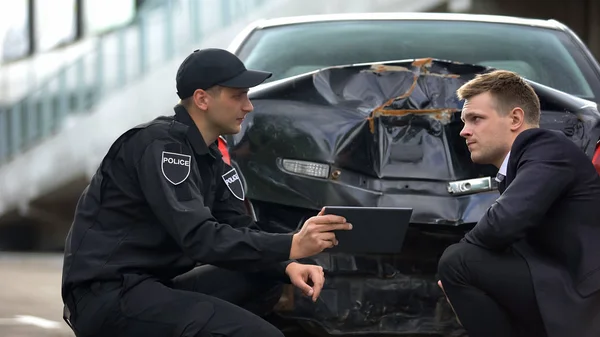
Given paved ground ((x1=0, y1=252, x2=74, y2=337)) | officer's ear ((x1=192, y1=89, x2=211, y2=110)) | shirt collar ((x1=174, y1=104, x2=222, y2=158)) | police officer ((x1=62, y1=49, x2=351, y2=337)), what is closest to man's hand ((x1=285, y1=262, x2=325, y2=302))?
police officer ((x1=62, y1=49, x2=351, y2=337))

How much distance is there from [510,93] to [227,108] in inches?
33.7

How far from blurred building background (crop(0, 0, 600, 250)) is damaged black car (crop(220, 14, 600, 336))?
10.7m

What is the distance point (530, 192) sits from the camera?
10.8ft

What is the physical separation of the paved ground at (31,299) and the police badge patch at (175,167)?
2.16 meters

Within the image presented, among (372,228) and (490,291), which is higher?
(372,228)

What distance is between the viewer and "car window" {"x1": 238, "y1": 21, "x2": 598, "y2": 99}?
5117mm

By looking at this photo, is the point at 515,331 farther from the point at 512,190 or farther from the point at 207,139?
the point at 207,139

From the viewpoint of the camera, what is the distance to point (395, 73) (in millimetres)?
4086

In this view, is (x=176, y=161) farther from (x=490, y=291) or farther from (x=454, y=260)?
(x=490, y=291)

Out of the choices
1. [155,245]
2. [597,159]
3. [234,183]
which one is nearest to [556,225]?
[597,159]

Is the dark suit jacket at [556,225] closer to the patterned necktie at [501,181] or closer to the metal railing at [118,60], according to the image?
the patterned necktie at [501,181]

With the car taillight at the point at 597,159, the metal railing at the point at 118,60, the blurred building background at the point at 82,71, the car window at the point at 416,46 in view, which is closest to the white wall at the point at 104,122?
the blurred building background at the point at 82,71

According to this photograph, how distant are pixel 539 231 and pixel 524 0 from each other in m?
13.4

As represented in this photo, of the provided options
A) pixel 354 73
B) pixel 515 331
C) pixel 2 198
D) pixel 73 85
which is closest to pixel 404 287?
pixel 515 331
